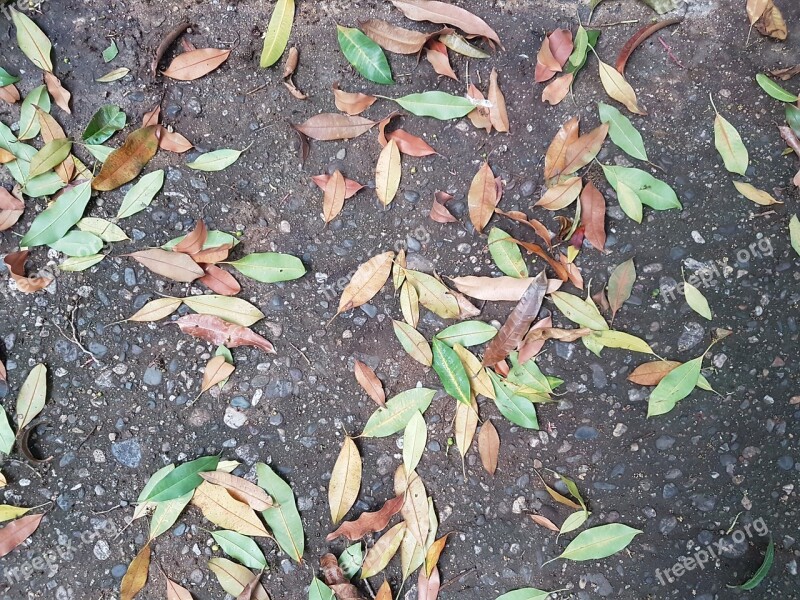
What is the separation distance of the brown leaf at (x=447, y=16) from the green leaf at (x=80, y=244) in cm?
122

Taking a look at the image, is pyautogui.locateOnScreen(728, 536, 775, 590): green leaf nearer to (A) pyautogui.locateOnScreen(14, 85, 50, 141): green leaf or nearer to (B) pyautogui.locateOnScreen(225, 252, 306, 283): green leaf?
(B) pyautogui.locateOnScreen(225, 252, 306, 283): green leaf

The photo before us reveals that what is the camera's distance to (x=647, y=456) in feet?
5.32

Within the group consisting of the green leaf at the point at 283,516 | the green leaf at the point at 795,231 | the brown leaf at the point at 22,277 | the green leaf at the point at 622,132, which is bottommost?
the green leaf at the point at 283,516

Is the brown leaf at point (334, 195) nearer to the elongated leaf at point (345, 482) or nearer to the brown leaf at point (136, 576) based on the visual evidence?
the elongated leaf at point (345, 482)

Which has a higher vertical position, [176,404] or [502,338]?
[502,338]

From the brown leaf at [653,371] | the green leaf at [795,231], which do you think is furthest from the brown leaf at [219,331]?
the green leaf at [795,231]

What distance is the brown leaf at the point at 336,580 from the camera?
1614 mm

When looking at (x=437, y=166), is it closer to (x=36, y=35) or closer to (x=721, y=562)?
(x=36, y=35)

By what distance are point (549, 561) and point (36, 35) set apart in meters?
2.33

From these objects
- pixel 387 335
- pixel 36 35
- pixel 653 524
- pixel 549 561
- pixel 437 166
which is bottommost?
pixel 549 561

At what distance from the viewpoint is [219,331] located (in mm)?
1653

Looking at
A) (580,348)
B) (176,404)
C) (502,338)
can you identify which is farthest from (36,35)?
(580,348)

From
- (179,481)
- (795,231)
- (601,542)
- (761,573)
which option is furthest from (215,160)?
(761,573)

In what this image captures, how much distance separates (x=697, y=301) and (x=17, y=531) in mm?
2247
